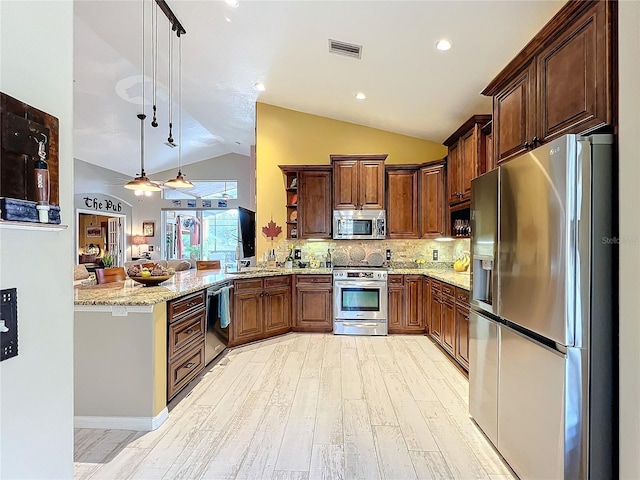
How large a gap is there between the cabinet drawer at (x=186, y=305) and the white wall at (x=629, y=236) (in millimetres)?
2771

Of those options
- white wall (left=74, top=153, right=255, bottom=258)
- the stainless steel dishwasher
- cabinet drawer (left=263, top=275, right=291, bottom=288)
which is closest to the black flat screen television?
cabinet drawer (left=263, top=275, right=291, bottom=288)

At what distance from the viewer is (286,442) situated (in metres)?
2.25

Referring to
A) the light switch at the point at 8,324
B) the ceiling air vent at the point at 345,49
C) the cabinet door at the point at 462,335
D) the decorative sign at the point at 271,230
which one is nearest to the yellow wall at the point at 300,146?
the decorative sign at the point at 271,230

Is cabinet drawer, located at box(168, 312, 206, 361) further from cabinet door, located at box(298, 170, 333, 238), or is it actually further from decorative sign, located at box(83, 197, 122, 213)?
decorative sign, located at box(83, 197, 122, 213)

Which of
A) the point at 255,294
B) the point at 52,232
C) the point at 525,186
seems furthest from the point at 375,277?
the point at 52,232

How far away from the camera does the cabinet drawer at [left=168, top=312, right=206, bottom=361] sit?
2.68m

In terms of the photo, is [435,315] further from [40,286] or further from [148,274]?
[40,286]

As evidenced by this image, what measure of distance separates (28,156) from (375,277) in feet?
13.9

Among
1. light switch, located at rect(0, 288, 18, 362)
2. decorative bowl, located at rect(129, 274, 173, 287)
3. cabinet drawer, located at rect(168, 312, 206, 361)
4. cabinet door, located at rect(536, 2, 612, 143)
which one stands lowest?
cabinet drawer, located at rect(168, 312, 206, 361)

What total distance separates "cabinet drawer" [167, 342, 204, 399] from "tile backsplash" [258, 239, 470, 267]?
2409 millimetres

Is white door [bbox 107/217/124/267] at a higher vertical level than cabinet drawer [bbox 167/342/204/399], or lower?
higher

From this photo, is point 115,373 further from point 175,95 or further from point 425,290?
point 175,95

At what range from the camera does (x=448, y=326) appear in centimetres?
381

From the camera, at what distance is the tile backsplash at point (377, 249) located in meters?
5.33
